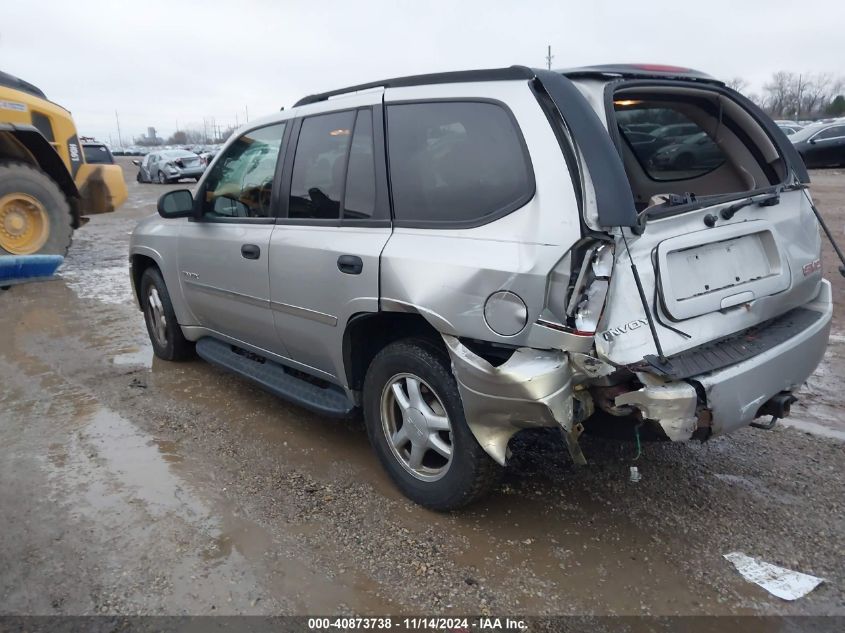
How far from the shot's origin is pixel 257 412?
14.4 ft

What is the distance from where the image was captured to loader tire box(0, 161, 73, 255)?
8.36m

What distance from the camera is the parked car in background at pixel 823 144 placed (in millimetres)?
20422

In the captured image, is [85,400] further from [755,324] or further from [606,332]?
[755,324]

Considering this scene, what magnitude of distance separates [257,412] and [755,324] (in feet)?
10.0

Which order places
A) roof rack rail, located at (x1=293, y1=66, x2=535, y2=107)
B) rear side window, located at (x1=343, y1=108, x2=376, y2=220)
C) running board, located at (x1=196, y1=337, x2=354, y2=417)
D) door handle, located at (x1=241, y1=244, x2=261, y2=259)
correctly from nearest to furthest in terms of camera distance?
roof rack rail, located at (x1=293, y1=66, x2=535, y2=107), rear side window, located at (x1=343, y1=108, x2=376, y2=220), running board, located at (x1=196, y1=337, x2=354, y2=417), door handle, located at (x1=241, y1=244, x2=261, y2=259)

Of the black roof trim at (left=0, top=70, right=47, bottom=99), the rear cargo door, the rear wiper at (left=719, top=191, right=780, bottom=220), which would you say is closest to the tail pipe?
the rear cargo door

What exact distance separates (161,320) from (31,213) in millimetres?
4800

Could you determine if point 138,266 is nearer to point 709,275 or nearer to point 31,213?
point 31,213

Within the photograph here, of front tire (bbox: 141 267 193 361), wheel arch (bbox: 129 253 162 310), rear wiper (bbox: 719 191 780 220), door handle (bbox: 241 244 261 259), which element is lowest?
front tire (bbox: 141 267 193 361)

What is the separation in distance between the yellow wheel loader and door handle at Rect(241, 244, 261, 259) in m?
6.07

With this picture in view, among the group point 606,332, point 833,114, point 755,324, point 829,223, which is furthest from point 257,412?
point 833,114

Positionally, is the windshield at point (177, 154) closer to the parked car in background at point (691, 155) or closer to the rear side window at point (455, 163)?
the rear side window at point (455, 163)

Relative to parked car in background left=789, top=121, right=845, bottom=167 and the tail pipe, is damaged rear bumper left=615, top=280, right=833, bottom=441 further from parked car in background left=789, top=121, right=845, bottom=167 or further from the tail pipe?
parked car in background left=789, top=121, right=845, bottom=167

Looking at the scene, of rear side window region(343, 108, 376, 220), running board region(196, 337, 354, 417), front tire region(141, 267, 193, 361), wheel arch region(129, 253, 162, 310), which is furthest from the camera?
wheel arch region(129, 253, 162, 310)
